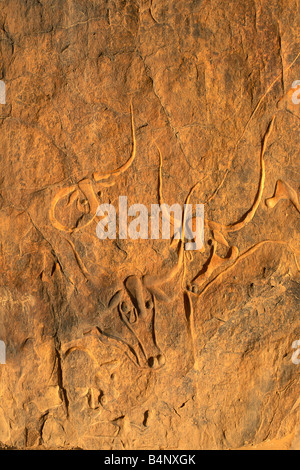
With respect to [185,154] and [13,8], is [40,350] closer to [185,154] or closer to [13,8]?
[185,154]

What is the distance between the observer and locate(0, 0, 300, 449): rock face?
2.12 metres

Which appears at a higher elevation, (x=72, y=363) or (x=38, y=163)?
(x=38, y=163)

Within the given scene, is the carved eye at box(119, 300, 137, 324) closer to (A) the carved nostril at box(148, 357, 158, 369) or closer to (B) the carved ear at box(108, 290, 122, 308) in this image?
(B) the carved ear at box(108, 290, 122, 308)

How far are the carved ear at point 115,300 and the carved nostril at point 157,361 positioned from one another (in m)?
0.26

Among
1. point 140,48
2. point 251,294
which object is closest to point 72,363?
point 251,294

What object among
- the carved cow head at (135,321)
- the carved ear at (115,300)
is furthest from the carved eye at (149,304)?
the carved ear at (115,300)

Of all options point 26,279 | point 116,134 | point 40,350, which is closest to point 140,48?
point 116,134

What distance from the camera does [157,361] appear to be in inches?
83.9

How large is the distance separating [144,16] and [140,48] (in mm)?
130

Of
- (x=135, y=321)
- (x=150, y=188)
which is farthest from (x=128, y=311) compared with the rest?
(x=150, y=188)

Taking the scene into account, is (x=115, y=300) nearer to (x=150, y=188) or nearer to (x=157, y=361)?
(x=157, y=361)

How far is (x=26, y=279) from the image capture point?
7.04 feet

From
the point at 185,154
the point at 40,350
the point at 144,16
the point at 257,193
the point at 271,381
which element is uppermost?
the point at 144,16

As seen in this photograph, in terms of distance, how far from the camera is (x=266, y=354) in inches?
84.5
